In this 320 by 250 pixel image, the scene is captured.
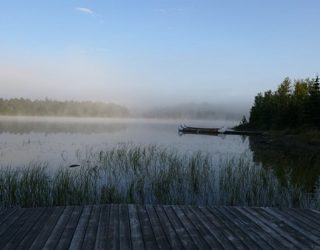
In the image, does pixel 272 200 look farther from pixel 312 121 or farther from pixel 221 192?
pixel 312 121

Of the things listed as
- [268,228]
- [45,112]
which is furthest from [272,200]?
[45,112]

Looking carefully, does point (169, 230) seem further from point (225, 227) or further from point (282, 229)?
point (282, 229)

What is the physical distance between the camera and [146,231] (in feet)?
16.3

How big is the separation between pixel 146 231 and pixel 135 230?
178mm

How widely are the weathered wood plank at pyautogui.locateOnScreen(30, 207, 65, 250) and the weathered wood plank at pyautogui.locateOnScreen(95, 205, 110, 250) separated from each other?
749 mm

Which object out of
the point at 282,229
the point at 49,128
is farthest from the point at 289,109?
the point at 282,229

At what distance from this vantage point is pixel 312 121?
1647 inches

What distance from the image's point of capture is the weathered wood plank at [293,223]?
196 inches

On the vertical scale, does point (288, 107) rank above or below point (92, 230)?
above

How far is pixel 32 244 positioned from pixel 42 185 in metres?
5.53

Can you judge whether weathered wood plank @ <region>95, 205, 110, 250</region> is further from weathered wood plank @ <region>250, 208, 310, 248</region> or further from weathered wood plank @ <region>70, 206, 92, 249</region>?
weathered wood plank @ <region>250, 208, 310, 248</region>

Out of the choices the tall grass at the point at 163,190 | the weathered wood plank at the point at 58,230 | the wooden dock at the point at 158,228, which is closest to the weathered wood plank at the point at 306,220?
the wooden dock at the point at 158,228

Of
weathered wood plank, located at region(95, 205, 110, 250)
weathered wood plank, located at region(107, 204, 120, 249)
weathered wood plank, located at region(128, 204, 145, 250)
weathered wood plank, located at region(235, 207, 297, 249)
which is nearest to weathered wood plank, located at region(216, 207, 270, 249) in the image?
weathered wood plank, located at region(235, 207, 297, 249)

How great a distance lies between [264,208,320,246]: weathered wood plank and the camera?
498 centimetres
